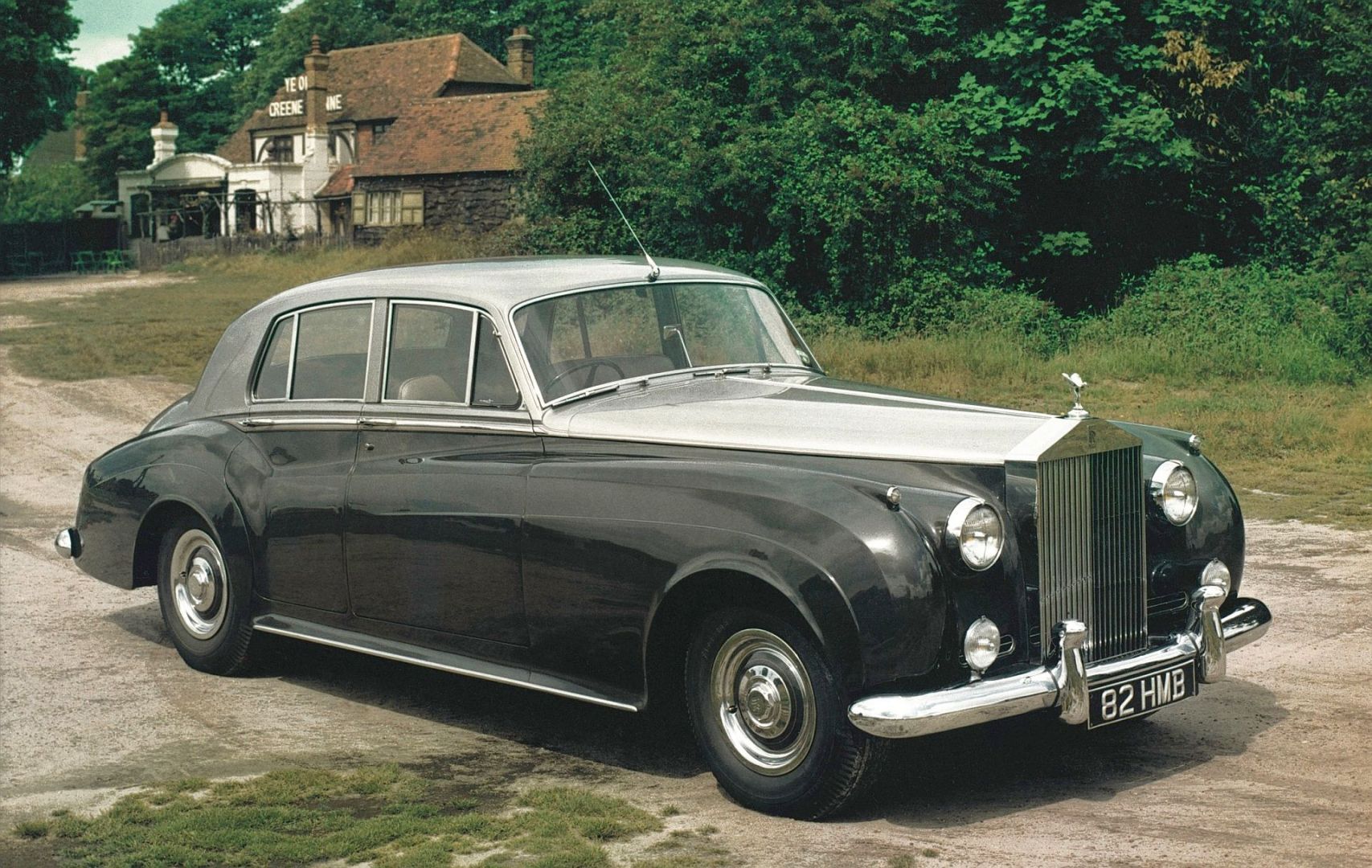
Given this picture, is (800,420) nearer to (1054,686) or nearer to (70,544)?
(1054,686)

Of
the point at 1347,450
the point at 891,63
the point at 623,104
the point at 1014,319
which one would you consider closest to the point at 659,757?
the point at 1347,450

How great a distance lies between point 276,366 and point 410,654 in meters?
1.72

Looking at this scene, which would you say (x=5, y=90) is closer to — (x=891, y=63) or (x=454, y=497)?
(x=891, y=63)

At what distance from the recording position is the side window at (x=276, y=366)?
7059 mm

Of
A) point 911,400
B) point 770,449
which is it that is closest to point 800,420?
point 770,449

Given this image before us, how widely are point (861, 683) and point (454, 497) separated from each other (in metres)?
1.93

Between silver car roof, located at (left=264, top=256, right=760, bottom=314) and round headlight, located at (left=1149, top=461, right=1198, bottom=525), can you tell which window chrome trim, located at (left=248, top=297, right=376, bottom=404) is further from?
round headlight, located at (left=1149, top=461, right=1198, bottom=525)

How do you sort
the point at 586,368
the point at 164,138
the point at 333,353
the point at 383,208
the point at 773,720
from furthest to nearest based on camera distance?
the point at 164,138 < the point at 383,208 < the point at 333,353 < the point at 586,368 < the point at 773,720

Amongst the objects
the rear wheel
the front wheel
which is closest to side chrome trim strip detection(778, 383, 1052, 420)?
the front wheel

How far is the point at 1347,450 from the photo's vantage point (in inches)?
523

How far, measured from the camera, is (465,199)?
4759cm

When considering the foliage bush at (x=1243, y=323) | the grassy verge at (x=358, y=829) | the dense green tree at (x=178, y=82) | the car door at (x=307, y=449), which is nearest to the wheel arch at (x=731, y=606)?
the grassy verge at (x=358, y=829)

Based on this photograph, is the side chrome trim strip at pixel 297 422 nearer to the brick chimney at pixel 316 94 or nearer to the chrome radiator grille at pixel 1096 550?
the chrome radiator grille at pixel 1096 550

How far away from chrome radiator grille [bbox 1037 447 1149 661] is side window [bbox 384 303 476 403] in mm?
2401
